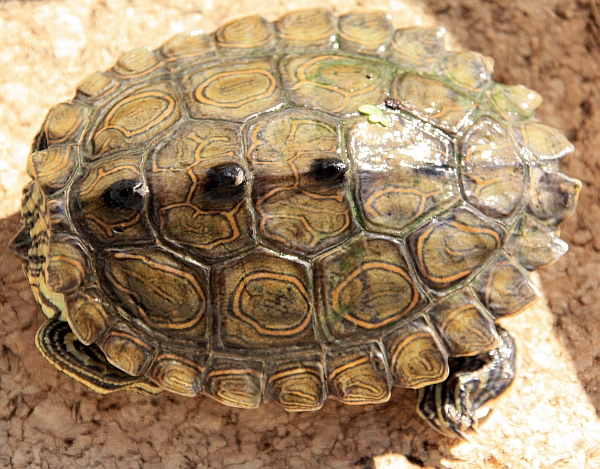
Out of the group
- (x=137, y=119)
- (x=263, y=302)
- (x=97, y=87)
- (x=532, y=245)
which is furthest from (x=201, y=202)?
(x=532, y=245)

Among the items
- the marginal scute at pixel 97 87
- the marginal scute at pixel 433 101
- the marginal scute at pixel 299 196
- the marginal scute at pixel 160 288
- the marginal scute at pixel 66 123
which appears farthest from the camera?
the marginal scute at pixel 97 87

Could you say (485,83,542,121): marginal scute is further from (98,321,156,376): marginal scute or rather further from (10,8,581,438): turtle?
(98,321,156,376): marginal scute

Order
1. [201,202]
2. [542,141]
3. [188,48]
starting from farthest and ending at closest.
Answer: [188,48], [542,141], [201,202]

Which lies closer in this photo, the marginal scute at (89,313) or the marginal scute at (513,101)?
the marginal scute at (89,313)

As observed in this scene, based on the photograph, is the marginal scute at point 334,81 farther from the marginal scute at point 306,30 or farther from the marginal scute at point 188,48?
the marginal scute at point 188,48

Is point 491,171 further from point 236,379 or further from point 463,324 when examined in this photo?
point 236,379

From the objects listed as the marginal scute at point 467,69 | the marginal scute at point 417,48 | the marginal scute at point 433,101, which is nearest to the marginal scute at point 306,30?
the marginal scute at point 417,48
